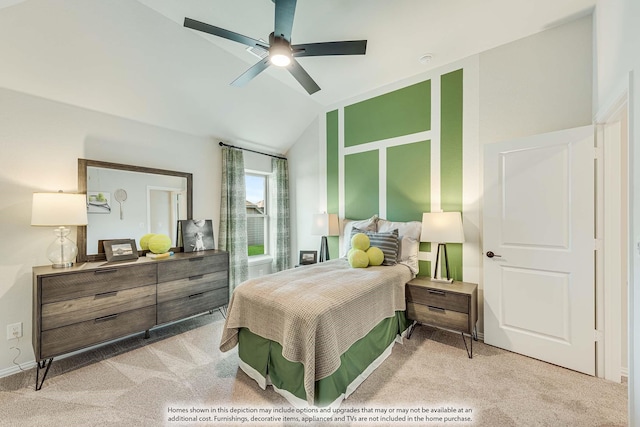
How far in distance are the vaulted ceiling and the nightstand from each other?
244cm

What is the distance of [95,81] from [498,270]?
4274mm

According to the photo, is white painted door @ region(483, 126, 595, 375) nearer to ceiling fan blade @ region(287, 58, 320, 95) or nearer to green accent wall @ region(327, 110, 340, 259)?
ceiling fan blade @ region(287, 58, 320, 95)

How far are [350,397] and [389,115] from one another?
313 cm

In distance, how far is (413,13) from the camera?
2.16 metres

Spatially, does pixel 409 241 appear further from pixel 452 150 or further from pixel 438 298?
pixel 452 150

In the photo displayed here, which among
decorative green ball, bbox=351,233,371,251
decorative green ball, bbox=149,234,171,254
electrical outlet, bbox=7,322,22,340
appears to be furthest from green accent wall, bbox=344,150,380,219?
electrical outlet, bbox=7,322,22,340

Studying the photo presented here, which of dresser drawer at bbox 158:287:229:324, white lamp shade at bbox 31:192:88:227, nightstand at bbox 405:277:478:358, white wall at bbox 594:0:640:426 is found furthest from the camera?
dresser drawer at bbox 158:287:229:324

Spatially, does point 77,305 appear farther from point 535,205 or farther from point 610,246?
point 610,246

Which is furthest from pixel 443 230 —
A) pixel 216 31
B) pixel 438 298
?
pixel 216 31

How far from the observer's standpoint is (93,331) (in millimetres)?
2246

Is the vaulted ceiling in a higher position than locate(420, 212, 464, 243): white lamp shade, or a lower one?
higher

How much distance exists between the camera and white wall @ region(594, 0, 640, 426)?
1368 millimetres

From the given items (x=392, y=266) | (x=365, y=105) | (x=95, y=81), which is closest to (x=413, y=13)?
(x=365, y=105)

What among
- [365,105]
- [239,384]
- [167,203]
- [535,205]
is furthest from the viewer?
[365,105]
